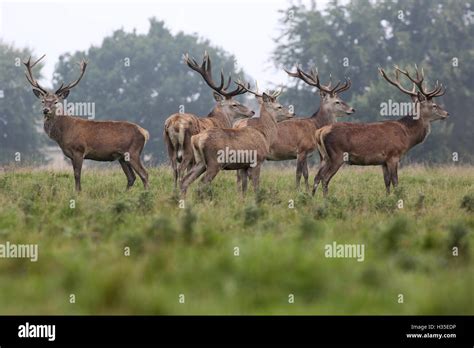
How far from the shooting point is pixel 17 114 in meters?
39.2

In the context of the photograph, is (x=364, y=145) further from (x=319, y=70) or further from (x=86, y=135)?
(x=319, y=70)

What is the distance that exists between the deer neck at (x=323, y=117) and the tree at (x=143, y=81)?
23.0 m

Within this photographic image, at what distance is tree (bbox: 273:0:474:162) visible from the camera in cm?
3381

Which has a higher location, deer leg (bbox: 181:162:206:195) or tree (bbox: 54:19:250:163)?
tree (bbox: 54:19:250:163)

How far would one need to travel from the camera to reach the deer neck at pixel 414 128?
47.0 feet

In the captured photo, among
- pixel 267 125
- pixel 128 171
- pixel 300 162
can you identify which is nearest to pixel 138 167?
pixel 128 171

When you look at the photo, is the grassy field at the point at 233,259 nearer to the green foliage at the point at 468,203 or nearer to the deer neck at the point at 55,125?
the green foliage at the point at 468,203

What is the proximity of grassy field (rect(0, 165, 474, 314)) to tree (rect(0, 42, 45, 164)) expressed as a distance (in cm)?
2838

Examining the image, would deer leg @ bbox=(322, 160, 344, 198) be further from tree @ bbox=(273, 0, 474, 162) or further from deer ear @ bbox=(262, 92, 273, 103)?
tree @ bbox=(273, 0, 474, 162)

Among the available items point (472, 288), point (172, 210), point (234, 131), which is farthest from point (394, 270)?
point (234, 131)

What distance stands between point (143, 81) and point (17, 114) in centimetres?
682

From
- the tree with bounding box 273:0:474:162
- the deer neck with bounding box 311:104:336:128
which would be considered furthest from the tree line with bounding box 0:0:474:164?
the deer neck with bounding box 311:104:336:128
